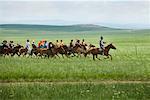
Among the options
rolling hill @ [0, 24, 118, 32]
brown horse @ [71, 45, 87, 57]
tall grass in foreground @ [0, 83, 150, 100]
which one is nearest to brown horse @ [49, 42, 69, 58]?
brown horse @ [71, 45, 87, 57]

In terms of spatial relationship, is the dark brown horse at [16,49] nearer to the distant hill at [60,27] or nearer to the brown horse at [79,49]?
the distant hill at [60,27]

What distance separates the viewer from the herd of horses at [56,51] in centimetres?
1074

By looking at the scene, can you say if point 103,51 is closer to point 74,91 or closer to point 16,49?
point 74,91

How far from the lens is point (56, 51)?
11047 mm

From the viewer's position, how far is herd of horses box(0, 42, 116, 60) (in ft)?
35.2

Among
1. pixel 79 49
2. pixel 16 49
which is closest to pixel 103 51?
pixel 79 49

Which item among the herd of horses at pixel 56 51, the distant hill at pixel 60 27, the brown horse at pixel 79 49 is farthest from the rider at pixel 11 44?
the brown horse at pixel 79 49

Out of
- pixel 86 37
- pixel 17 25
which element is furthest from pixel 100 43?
pixel 17 25

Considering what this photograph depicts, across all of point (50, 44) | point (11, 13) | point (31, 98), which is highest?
point (11, 13)

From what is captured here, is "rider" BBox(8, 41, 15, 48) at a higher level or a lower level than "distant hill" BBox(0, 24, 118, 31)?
lower

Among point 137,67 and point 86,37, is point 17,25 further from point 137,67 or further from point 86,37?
point 137,67

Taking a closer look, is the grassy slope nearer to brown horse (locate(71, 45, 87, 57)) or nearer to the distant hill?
the distant hill

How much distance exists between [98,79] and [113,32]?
3.90 ft

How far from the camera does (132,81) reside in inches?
412
